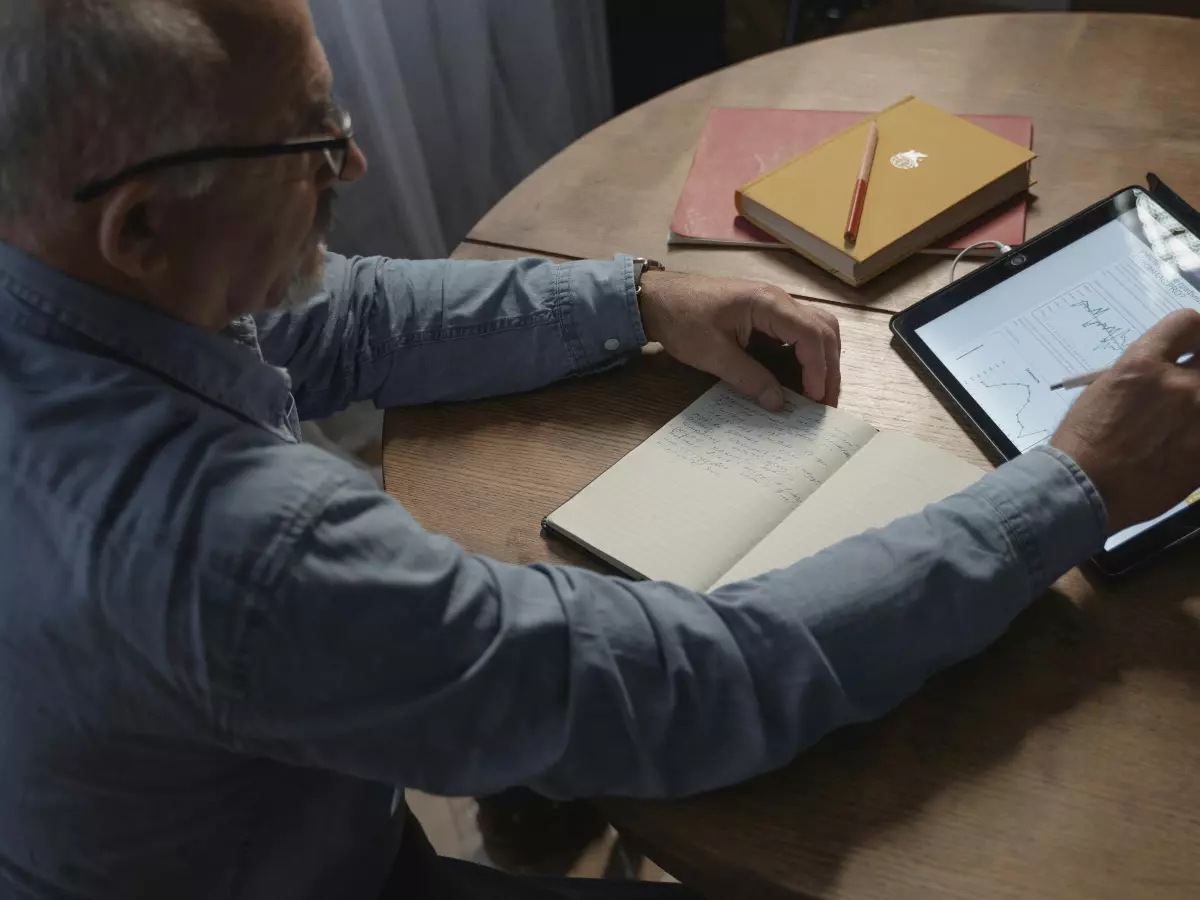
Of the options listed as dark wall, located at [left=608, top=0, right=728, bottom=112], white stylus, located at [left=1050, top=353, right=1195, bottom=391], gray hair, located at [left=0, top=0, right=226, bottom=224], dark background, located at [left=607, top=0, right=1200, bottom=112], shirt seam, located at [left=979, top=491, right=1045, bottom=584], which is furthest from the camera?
dark wall, located at [left=608, top=0, right=728, bottom=112]

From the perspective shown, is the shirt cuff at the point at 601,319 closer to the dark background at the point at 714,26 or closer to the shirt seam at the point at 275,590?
the shirt seam at the point at 275,590

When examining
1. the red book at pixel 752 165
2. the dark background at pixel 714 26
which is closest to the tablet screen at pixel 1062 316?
the red book at pixel 752 165

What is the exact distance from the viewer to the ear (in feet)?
1.87

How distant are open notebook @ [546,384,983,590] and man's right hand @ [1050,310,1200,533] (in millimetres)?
94

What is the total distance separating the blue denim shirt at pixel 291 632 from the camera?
22.0 inches

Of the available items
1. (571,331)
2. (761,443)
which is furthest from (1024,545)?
(571,331)

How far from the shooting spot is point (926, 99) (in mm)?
1187

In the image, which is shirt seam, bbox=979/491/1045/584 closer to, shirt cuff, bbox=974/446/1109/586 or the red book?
shirt cuff, bbox=974/446/1109/586

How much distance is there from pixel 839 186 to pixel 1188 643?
58cm

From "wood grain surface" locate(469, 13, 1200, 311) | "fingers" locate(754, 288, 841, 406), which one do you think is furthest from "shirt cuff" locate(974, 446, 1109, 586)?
"wood grain surface" locate(469, 13, 1200, 311)

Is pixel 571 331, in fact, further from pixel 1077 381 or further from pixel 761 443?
pixel 1077 381

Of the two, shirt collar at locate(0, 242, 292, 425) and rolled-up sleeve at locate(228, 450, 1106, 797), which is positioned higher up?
shirt collar at locate(0, 242, 292, 425)

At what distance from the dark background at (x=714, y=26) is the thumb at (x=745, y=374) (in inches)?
55.1

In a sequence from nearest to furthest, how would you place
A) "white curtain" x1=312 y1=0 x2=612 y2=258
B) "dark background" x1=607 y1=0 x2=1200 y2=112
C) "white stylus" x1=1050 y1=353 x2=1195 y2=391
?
"white stylus" x1=1050 y1=353 x2=1195 y2=391
"white curtain" x1=312 y1=0 x2=612 y2=258
"dark background" x1=607 y1=0 x2=1200 y2=112
